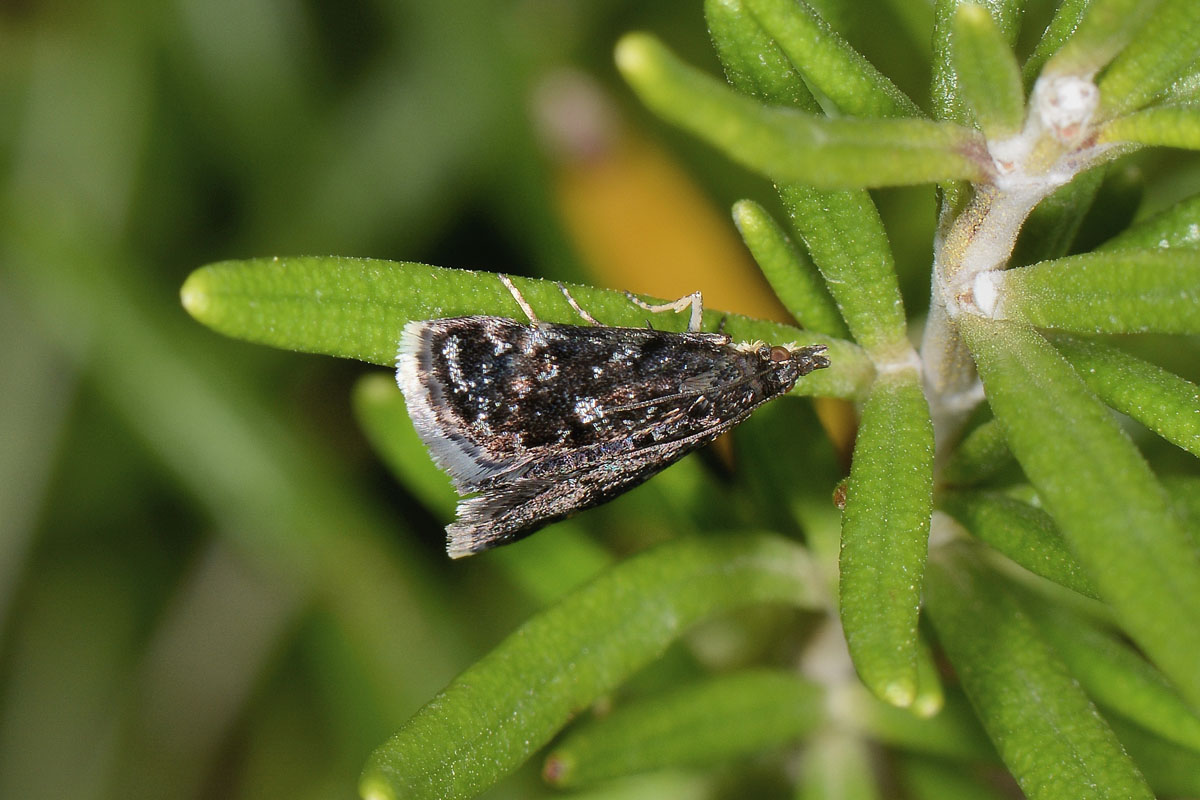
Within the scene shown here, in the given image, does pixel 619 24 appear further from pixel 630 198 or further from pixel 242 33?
pixel 242 33

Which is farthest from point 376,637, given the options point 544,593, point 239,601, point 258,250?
point 258,250

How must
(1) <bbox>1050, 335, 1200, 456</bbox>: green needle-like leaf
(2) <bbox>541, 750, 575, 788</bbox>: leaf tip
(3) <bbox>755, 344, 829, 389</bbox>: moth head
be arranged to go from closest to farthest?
(1) <bbox>1050, 335, 1200, 456</bbox>: green needle-like leaf, (3) <bbox>755, 344, 829, 389</bbox>: moth head, (2) <bbox>541, 750, 575, 788</bbox>: leaf tip

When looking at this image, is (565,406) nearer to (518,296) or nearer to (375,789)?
(518,296)

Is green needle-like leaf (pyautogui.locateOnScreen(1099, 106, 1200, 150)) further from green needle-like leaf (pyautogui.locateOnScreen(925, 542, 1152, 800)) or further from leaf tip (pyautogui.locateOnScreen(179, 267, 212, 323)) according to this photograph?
leaf tip (pyautogui.locateOnScreen(179, 267, 212, 323))

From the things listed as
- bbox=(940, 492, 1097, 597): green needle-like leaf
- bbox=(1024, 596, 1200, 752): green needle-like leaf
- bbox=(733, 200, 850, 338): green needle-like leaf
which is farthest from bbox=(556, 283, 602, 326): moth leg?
bbox=(1024, 596, 1200, 752): green needle-like leaf

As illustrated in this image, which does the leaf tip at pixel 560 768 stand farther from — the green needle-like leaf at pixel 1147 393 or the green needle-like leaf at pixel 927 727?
the green needle-like leaf at pixel 1147 393
